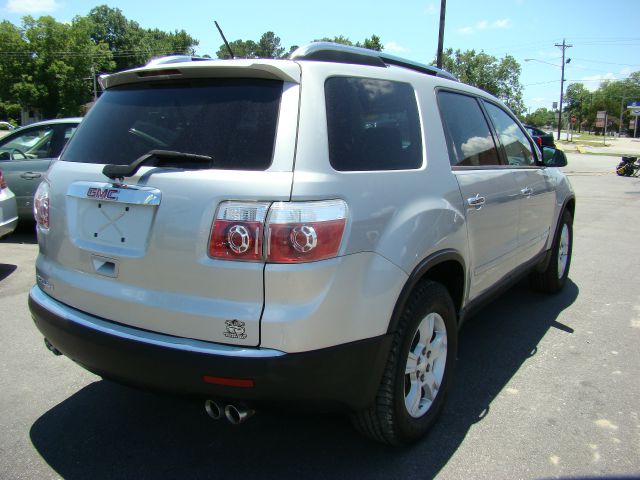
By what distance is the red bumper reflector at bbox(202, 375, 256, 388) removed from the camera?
6.55ft

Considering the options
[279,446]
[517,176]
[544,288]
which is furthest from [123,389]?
[544,288]

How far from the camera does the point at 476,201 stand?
10.1 feet

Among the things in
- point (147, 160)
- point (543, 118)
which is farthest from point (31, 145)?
point (543, 118)

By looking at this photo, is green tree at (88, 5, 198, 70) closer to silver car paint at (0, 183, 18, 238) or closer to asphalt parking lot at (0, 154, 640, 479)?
silver car paint at (0, 183, 18, 238)

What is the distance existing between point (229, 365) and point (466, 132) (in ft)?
7.07

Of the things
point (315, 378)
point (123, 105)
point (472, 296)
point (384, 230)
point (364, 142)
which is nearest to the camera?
point (315, 378)

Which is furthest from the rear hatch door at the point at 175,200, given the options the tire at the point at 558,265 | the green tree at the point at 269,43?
the green tree at the point at 269,43

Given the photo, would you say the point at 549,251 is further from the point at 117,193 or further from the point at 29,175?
the point at 29,175

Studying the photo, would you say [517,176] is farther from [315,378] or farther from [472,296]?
[315,378]

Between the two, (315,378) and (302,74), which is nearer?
(315,378)

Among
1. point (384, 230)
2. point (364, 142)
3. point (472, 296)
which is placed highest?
point (364, 142)

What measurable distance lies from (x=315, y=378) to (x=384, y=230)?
678mm

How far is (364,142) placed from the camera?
240 centimetres

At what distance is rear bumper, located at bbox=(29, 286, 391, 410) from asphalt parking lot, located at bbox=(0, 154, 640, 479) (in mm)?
198
